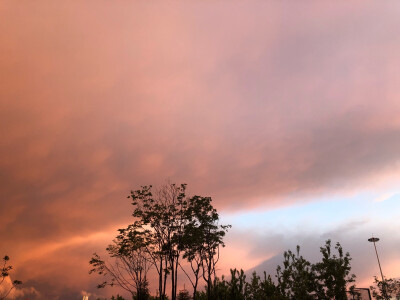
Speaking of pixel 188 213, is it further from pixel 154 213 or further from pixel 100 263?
pixel 100 263

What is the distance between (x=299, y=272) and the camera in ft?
82.5

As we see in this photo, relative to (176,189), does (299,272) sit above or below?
below

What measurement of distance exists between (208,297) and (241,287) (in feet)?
12.1

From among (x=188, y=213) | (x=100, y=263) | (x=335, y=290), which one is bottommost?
(x=335, y=290)

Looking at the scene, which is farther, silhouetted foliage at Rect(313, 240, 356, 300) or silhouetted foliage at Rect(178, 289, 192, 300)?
silhouetted foliage at Rect(178, 289, 192, 300)

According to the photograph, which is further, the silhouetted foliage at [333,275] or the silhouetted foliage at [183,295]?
the silhouetted foliage at [183,295]

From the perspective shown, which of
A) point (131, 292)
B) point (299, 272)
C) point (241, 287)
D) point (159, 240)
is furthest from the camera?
point (131, 292)

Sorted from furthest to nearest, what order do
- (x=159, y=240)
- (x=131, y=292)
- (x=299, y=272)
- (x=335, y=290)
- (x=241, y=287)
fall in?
(x=131, y=292) < (x=159, y=240) < (x=241, y=287) < (x=299, y=272) < (x=335, y=290)

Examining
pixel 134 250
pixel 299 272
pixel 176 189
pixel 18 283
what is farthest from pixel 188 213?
pixel 18 283

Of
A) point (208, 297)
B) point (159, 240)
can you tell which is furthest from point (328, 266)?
point (159, 240)

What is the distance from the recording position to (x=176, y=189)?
37750 millimetres

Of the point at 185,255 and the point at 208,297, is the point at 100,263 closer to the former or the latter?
the point at 185,255

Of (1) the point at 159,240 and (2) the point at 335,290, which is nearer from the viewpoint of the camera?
(2) the point at 335,290

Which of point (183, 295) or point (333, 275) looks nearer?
point (333, 275)
